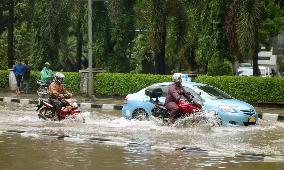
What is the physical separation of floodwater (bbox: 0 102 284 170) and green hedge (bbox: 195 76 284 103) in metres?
5.63

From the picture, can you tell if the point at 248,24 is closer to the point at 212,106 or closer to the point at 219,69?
the point at 212,106

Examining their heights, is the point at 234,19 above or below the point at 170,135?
above

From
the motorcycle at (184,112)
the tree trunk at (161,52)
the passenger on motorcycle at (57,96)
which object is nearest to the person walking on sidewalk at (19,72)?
the tree trunk at (161,52)

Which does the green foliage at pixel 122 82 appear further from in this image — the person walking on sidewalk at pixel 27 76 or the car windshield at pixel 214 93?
the car windshield at pixel 214 93

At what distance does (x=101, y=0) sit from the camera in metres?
33.7

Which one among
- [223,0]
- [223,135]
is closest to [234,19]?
[223,0]

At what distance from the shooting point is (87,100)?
92.9 ft

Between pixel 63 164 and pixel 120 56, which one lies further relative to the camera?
pixel 120 56

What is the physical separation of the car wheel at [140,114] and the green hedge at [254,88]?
7.27m

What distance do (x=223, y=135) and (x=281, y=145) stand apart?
2072 millimetres

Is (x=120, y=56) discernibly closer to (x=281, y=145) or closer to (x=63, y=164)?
(x=281, y=145)

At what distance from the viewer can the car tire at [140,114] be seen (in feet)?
62.5

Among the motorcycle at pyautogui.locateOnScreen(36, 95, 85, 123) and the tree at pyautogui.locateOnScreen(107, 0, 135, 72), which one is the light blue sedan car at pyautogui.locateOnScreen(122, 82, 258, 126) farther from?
the tree at pyautogui.locateOnScreen(107, 0, 135, 72)

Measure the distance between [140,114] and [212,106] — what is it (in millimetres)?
2512
